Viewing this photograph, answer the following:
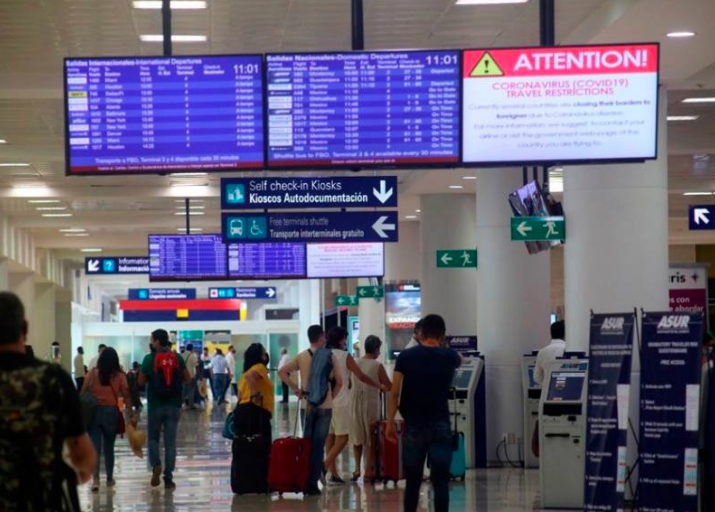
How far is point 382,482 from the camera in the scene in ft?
50.0

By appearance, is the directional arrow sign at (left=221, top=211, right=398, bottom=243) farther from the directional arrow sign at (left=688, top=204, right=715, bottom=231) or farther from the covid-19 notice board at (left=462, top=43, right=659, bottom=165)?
the covid-19 notice board at (left=462, top=43, right=659, bottom=165)

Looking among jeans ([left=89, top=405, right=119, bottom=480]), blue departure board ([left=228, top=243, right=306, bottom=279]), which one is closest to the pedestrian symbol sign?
jeans ([left=89, top=405, right=119, bottom=480])

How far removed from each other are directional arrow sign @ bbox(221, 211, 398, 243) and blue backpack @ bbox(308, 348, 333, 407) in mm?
3947

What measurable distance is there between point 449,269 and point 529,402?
6.00 meters

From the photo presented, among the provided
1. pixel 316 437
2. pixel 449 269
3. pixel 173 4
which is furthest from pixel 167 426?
pixel 449 269

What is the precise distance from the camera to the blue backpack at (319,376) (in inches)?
545

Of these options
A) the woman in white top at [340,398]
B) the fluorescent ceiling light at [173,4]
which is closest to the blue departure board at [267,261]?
the woman in white top at [340,398]

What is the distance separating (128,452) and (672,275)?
9.04 metres

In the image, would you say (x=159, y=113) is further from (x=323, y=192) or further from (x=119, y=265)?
(x=119, y=265)

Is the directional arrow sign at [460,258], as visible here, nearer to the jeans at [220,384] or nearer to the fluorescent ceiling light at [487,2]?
the fluorescent ceiling light at [487,2]

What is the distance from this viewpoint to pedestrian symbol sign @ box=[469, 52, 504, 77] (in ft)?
30.3

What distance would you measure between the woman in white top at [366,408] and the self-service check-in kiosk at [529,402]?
218 cm

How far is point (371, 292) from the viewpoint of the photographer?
2842 cm

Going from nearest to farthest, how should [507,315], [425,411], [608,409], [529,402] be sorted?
[425,411] < [608,409] < [529,402] < [507,315]
